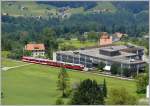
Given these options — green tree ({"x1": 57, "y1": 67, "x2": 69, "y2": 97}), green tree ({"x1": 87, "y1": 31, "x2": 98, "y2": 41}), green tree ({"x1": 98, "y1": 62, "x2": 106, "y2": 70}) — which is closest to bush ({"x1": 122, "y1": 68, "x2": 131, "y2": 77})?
green tree ({"x1": 98, "y1": 62, "x2": 106, "y2": 70})

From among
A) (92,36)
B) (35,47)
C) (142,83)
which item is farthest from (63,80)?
(92,36)

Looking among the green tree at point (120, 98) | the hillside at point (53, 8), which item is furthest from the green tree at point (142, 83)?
the hillside at point (53, 8)

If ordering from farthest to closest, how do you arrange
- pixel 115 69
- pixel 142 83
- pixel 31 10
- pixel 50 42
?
pixel 31 10 → pixel 50 42 → pixel 115 69 → pixel 142 83

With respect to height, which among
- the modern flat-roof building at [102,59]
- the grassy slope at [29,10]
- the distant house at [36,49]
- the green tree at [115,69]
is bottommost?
the green tree at [115,69]

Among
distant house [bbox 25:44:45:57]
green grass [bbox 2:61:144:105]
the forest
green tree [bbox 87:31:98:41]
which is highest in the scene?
the forest

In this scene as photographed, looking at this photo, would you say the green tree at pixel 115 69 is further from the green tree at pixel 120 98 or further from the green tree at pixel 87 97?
the green tree at pixel 120 98

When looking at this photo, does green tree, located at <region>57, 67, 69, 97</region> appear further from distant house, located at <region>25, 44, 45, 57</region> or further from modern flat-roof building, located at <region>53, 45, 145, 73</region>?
distant house, located at <region>25, 44, 45, 57</region>

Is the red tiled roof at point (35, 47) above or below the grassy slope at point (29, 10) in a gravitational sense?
below

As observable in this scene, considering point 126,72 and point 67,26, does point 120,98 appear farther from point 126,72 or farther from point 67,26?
point 67,26

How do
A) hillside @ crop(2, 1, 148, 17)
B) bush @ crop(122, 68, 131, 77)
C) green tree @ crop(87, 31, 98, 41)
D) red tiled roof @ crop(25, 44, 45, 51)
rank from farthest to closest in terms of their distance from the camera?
hillside @ crop(2, 1, 148, 17), green tree @ crop(87, 31, 98, 41), red tiled roof @ crop(25, 44, 45, 51), bush @ crop(122, 68, 131, 77)
